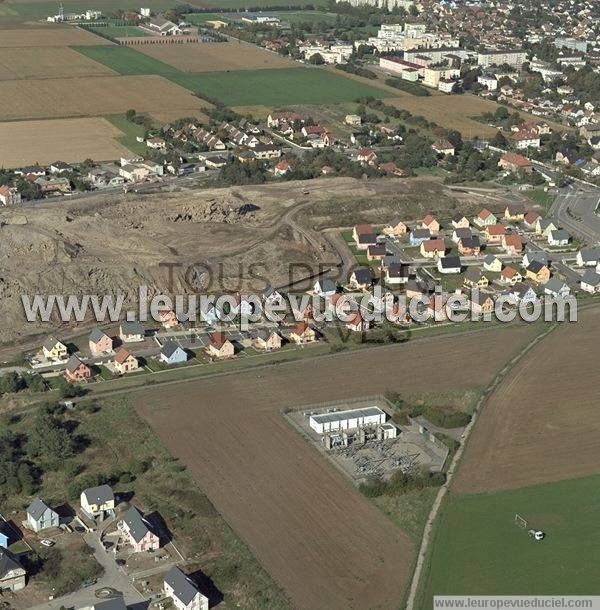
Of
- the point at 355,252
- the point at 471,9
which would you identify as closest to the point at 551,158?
the point at 355,252

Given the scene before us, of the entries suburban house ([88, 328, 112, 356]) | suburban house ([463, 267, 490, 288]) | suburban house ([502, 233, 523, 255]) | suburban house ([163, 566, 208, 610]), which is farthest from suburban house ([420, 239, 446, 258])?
suburban house ([163, 566, 208, 610])

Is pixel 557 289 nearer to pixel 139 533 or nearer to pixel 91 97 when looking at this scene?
pixel 139 533

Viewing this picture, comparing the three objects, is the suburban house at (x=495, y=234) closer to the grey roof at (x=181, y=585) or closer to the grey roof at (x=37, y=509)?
the grey roof at (x=37, y=509)

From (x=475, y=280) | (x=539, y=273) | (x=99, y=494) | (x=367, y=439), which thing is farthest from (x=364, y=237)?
(x=99, y=494)

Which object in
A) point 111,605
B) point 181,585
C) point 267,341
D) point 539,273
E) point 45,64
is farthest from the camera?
point 45,64

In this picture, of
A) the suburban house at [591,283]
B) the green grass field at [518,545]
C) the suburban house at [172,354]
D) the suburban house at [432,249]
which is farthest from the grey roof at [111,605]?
the suburban house at [432,249]

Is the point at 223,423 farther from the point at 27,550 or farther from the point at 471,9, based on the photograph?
the point at 471,9

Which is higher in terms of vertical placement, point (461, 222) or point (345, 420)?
point (345, 420)
